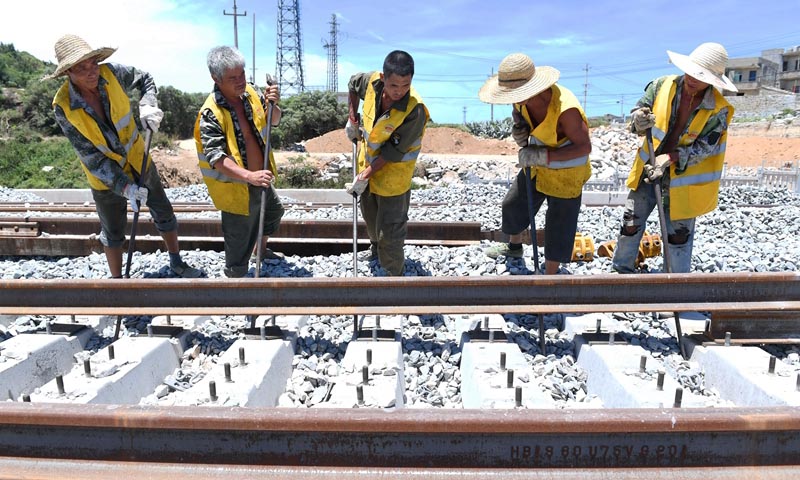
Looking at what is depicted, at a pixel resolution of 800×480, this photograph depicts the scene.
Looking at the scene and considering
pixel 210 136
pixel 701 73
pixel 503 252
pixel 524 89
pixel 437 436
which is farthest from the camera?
pixel 503 252

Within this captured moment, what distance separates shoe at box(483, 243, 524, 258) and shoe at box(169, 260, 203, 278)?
282 centimetres

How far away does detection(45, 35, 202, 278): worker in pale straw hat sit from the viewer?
4.01 m

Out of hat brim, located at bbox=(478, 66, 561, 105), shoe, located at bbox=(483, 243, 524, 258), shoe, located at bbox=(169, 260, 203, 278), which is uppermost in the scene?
hat brim, located at bbox=(478, 66, 561, 105)

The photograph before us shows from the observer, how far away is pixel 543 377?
3107 millimetres

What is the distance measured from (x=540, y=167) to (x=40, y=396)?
3.63m

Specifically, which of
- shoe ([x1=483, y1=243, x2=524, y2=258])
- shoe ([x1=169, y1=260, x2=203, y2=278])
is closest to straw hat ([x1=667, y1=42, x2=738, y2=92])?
shoe ([x1=483, y1=243, x2=524, y2=258])

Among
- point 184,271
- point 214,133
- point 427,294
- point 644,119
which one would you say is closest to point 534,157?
point 644,119

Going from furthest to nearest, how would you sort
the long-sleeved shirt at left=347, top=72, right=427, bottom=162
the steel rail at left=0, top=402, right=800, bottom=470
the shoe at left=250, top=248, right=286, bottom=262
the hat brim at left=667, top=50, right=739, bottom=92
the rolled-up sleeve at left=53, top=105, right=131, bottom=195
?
the shoe at left=250, top=248, right=286, bottom=262 < the long-sleeved shirt at left=347, top=72, right=427, bottom=162 < the rolled-up sleeve at left=53, top=105, right=131, bottom=195 < the hat brim at left=667, top=50, right=739, bottom=92 < the steel rail at left=0, top=402, right=800, bottom=470

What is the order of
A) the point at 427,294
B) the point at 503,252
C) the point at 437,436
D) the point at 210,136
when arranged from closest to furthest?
1. the point at 437,436
2. the point at 427,294
3. the point at 210,136
4. the point at 503,252

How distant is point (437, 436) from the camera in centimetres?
212

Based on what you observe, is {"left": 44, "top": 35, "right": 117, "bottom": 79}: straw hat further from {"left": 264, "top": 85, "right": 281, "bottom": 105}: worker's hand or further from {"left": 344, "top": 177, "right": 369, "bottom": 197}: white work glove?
{"left": 344, "top": 177, "right": 369, "bottom": 197}: white work glove

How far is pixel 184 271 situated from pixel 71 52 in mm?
2049

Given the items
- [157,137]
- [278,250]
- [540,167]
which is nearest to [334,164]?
[157,137]

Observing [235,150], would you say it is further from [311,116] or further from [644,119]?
[311,116]
